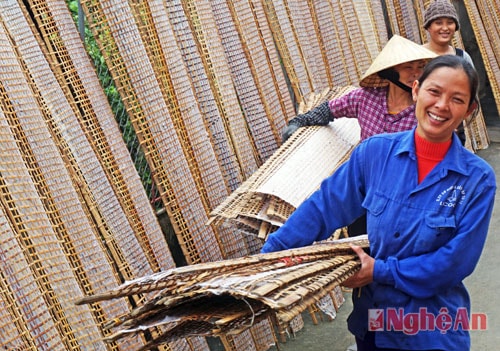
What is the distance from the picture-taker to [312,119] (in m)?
4.10

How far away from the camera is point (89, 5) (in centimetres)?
353

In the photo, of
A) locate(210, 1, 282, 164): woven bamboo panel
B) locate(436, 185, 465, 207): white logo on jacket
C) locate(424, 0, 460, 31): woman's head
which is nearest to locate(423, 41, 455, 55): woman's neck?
locate(424, 0, 460, 31): woman's head

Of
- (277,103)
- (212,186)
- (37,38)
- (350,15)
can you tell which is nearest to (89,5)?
(37,38)

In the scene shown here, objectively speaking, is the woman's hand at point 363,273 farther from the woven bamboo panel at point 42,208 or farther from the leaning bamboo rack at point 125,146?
the woven bamboo panel at point 42,208

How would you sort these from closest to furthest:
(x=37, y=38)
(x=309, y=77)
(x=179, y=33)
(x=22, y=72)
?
(x=22, y=72) < (x=37, y=38) < (x=179, y=33) < (x=309, y=77)

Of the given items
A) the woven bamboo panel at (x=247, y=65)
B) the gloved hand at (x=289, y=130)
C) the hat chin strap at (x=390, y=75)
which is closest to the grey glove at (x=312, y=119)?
the gloved hand at (x=289, y=130)

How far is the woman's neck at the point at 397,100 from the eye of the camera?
353 cm

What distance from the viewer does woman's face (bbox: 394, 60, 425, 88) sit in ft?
11.9

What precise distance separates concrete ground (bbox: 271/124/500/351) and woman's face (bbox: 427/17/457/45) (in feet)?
5.17

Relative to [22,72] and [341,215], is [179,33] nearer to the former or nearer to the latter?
[22,72]

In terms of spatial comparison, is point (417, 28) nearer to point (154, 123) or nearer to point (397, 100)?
point (397, 100)

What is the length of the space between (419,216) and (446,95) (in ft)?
1.34

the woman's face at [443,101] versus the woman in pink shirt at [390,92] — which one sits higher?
the woman's face at [443,101]

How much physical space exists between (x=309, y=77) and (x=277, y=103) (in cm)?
50
